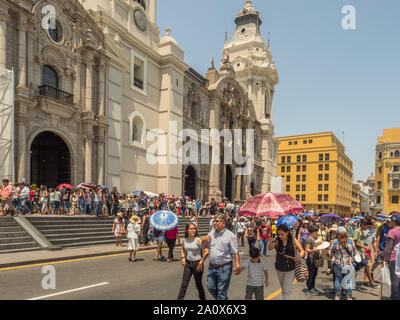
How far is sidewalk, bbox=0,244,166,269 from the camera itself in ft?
34.0

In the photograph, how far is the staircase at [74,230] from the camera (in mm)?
14281

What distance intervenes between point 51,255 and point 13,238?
2192mm

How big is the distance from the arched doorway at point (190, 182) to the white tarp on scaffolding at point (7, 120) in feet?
60.6

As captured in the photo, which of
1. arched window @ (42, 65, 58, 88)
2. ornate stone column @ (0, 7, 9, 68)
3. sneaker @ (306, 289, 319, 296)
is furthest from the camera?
arched window @ (42, 65, 58, 88)

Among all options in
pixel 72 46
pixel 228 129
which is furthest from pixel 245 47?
pixel 72 46

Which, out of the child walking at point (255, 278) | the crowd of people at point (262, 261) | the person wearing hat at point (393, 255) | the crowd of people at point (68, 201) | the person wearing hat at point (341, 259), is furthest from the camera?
the crowd of people at point (68, 201)

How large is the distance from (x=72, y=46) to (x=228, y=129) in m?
23.0

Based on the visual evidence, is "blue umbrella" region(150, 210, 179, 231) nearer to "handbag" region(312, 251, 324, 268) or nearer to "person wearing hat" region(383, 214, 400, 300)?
"handbag" region(312, 251, 324, 268)

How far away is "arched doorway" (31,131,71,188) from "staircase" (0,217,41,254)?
8.93 metres

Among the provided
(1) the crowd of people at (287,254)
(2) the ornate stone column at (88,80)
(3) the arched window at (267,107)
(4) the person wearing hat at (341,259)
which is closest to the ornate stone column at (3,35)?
(2) the ornate stone column at (88,80)

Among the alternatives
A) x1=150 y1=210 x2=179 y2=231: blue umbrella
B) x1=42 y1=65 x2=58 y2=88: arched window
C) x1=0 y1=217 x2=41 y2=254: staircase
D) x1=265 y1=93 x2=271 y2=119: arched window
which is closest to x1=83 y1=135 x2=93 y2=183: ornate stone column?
x1=42 y1=65 x2=58 y2=88: arched window

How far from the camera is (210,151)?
38250 mm
